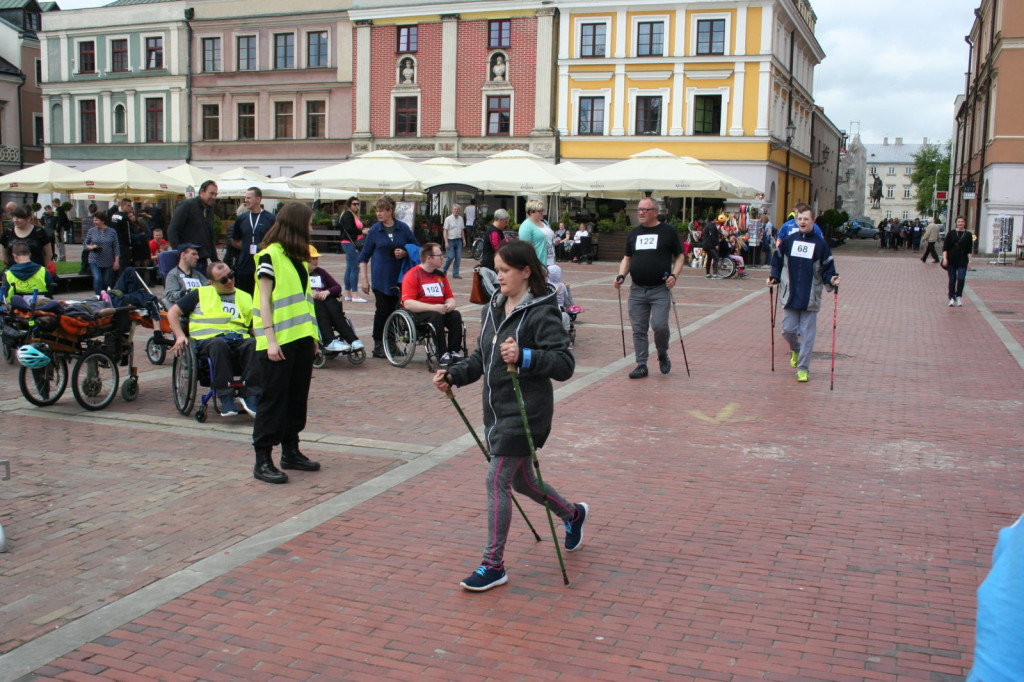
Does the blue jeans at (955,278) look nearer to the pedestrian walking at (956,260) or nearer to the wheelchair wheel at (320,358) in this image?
the pedestrian walking at (956,260)

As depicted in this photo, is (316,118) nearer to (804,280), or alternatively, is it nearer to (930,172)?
(804,280)

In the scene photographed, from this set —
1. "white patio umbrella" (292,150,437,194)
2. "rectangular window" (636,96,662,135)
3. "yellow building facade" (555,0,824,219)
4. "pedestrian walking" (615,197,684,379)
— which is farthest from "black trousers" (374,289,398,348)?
"rectangular window" (636,96,662,135)

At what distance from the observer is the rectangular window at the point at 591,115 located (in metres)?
38.9

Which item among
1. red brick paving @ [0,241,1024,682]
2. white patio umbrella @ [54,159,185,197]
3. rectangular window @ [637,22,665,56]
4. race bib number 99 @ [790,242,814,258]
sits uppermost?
rectangular window @ [637,22,665,56]

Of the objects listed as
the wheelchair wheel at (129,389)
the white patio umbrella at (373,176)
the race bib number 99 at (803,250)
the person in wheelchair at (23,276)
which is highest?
the white patio umbrella at (373,176)

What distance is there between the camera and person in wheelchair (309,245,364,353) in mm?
10344

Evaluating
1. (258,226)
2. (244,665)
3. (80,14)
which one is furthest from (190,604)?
(80,14)

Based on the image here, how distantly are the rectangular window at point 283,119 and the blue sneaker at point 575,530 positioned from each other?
1608 inches

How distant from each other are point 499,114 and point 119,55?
19.5 meters

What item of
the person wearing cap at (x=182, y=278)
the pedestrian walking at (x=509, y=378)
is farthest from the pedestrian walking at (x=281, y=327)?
the person wearing cap at (x=182, y=278)

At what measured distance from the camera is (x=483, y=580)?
14.4 ft

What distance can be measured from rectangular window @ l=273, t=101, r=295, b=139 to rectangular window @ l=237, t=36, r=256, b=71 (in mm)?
2051

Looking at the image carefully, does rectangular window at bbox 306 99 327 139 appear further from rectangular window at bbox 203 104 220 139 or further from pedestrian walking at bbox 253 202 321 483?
pedestrian walking at bbox 253 202 321 483

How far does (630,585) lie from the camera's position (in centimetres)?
450
